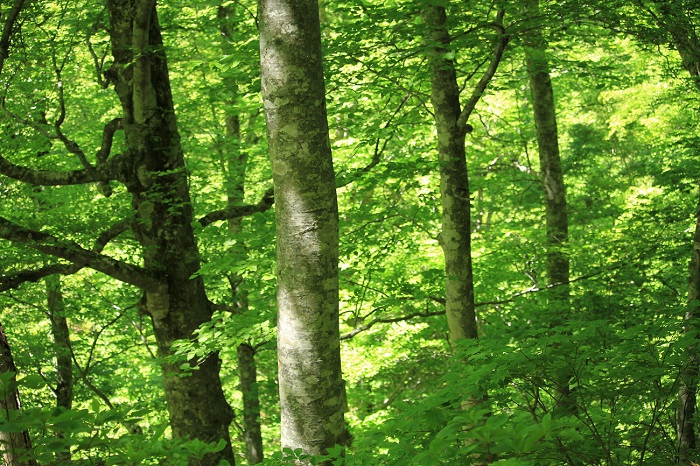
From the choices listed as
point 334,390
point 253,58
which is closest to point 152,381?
point 253,58

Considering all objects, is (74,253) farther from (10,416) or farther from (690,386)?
(690,386)

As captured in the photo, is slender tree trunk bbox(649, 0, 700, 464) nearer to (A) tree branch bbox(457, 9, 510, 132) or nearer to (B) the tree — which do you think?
(A) tree branch bbox(457, 9, 510, 132)

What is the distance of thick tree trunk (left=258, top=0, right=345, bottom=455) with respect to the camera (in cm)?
302

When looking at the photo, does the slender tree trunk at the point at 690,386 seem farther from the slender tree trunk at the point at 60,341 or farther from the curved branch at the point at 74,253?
the slender tree trunk at the point at 60,341

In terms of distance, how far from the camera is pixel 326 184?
10.2ft

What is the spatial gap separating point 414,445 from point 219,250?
7160mm

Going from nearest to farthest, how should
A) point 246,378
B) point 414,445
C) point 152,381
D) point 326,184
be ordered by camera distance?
point 414,445 → point 326,184 → point 246,378 → point 152,381

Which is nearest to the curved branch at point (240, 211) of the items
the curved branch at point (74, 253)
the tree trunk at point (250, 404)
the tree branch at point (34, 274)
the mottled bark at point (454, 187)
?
the curved branch at point (74, 253)

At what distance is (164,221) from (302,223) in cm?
449

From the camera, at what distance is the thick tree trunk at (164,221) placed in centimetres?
686

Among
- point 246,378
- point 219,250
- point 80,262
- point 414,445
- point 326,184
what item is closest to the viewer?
point 414,445

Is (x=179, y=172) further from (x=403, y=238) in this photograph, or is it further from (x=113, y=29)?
(x=403, y=238)

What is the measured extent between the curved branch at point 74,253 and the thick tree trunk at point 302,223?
3.82 m

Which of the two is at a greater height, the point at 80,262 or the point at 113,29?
the point at 113,29
